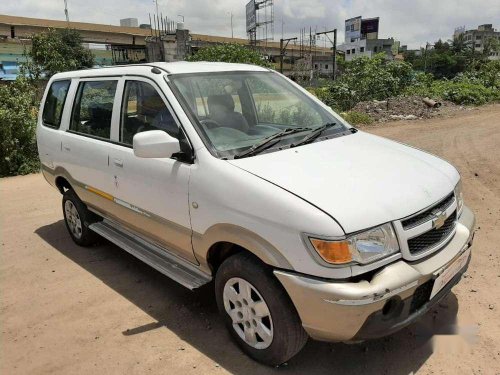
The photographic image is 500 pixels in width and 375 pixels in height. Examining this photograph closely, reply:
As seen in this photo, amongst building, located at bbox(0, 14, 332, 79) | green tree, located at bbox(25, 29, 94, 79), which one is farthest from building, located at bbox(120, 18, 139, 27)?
green tree, located at bbox(25, 29, 94, 79)

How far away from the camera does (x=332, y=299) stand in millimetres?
2262

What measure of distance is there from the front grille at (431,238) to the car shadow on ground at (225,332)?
0.79 metres

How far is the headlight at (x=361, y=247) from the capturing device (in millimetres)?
2270

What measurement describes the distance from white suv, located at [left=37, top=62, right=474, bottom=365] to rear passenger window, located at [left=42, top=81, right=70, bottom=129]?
668mm

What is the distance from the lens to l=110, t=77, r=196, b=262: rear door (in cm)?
310

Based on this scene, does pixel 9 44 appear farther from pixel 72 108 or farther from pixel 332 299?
pixel 332 299

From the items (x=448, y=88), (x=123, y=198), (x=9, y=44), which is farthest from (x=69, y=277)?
(x=9, y=44)

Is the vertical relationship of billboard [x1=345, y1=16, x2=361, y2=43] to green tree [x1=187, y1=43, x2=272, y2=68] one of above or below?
above

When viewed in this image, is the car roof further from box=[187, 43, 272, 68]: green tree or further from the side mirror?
box=[187, 43, 272, 68]: green tree

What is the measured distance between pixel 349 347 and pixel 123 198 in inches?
85.0

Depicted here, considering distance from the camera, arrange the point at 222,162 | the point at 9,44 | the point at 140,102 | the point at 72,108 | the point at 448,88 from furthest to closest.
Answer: the point at 9,44
the point at 448,88
the point at 72,108
the point at 140,102
the point at 222,162

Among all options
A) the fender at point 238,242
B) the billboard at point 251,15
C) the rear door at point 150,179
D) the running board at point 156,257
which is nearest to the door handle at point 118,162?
the rear door at point 150,179

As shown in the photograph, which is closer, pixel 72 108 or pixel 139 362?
pixel 139 362

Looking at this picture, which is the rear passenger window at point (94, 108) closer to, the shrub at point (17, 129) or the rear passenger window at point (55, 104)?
the rear passenger window at point (55, 104)
